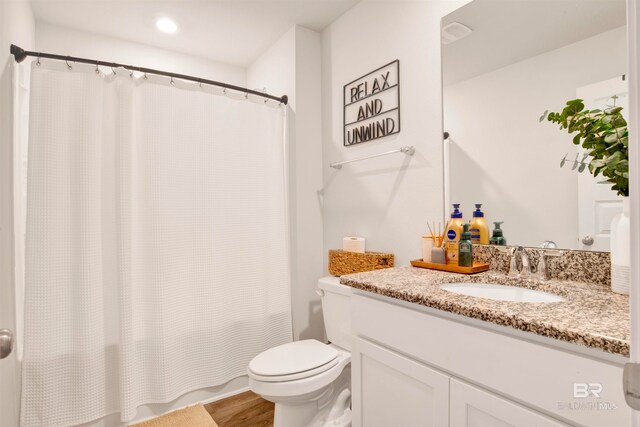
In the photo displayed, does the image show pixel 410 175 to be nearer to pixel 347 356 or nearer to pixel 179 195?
pixel 347 356

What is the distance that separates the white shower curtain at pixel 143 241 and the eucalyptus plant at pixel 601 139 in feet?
5.31

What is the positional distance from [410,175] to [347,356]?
1.00 meters

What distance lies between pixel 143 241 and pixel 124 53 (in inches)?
59.9

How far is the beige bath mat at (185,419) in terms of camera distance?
6.08ft

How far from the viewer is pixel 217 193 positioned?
207 cm

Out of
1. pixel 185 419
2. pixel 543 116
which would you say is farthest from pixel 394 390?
pixel 185 419

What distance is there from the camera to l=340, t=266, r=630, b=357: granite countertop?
2.31 ft

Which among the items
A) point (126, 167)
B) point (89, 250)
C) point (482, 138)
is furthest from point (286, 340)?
point (482, 138)

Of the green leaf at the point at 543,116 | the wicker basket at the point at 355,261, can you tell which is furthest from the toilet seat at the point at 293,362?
the green leaf at the point at 543,116

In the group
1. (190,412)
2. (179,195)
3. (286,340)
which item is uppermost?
(179,195)

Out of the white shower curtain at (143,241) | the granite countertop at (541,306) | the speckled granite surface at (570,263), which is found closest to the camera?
the granite countertop at (541,306)

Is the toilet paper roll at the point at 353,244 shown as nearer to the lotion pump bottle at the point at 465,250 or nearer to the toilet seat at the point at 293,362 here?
the toilet seat at the point at 293,362

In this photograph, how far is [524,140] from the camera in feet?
4.35

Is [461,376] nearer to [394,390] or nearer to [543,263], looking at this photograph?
[394,390]
